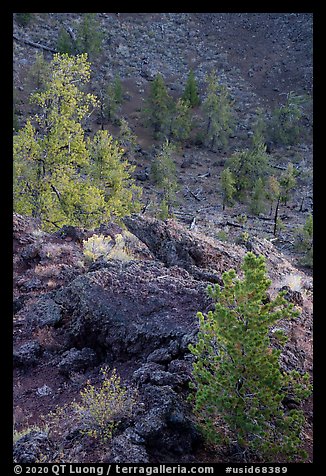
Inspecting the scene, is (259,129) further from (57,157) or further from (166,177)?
(57,157)

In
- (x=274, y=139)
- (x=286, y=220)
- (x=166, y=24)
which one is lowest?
(x=286, y=220)

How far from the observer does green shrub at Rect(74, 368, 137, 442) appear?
4.93m

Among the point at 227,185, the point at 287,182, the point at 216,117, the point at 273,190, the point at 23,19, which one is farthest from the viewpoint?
the point at 23,19

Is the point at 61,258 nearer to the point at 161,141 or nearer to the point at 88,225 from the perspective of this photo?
the point at 88,225

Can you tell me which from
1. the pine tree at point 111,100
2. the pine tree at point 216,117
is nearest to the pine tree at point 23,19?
the pine tree at point 111,100

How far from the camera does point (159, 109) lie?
142 feet

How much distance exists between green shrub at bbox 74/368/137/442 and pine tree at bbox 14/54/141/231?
8064 millimetres

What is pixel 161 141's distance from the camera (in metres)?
43.7

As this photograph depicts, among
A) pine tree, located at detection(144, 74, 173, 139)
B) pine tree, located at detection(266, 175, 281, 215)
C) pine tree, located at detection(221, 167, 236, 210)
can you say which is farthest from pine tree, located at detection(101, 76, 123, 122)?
pine tree, located at detection(266, 175, 281, 215)

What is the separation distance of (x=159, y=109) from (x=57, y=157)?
32573mm

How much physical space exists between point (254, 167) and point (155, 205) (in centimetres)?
1061

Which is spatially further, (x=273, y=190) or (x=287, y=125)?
(x=287, y=125)

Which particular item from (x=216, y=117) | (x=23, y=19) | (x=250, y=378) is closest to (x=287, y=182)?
(x=216, y=117)
